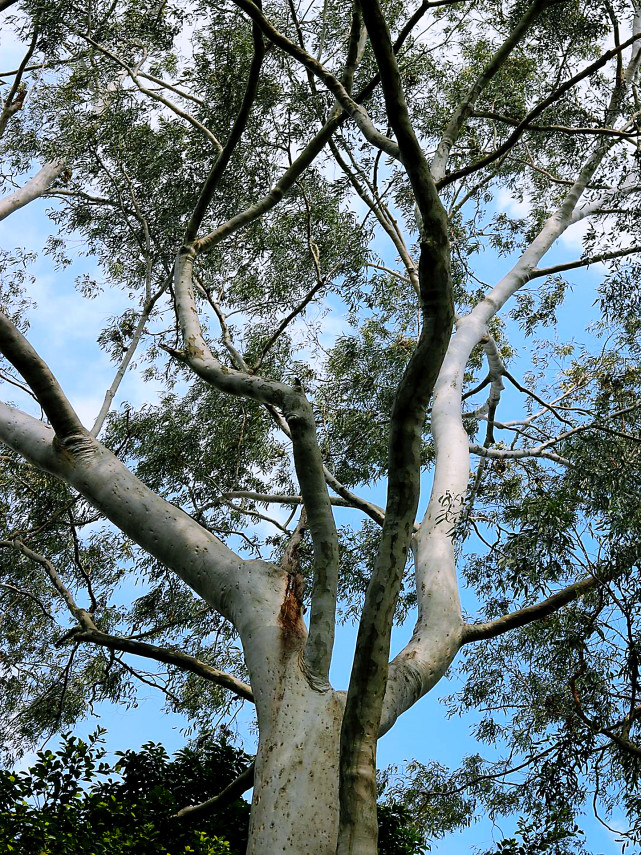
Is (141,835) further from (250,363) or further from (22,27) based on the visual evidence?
(22,27)

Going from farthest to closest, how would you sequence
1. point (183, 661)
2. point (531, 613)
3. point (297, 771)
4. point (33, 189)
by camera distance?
1. point (33, 189)
2. point (183, 661)
3. point (531, 613)
4. point (297, 771)

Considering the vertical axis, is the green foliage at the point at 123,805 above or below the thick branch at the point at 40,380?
below

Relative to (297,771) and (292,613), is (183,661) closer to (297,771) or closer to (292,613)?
(292,613)

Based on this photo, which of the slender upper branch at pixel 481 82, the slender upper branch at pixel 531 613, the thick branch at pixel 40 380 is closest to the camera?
the thick branch at pixel 40 380

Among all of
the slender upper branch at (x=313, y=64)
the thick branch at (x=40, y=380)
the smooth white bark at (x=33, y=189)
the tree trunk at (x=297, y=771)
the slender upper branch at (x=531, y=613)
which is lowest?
the tree trunk at (x=297, y=771)

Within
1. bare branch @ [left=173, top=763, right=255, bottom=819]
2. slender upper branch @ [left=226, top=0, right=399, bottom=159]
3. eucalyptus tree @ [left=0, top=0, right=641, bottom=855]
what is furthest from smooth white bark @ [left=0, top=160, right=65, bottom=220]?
bare branch @ [left=173, top=763, right=255, bottom=819]

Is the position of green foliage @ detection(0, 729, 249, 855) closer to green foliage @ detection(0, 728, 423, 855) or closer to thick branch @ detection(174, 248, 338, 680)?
green foliage @ detection(0, 728, 423, 855)

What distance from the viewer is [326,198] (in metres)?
Result: 8.12

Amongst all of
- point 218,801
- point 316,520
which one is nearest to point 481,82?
point 316,520

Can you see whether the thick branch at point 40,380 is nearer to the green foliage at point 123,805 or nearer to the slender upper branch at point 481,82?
the green foliage at point 123,805

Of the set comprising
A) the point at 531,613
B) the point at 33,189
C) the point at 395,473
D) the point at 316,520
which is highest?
the point at 33,189

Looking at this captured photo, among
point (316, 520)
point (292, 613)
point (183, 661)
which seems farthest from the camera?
point (183, 661)

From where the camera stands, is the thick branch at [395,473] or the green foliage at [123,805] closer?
the thick branch at [395,473]

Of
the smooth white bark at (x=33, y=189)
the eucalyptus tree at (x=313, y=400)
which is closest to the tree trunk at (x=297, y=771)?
the eucalyptus tree at (x=313, y=400)
